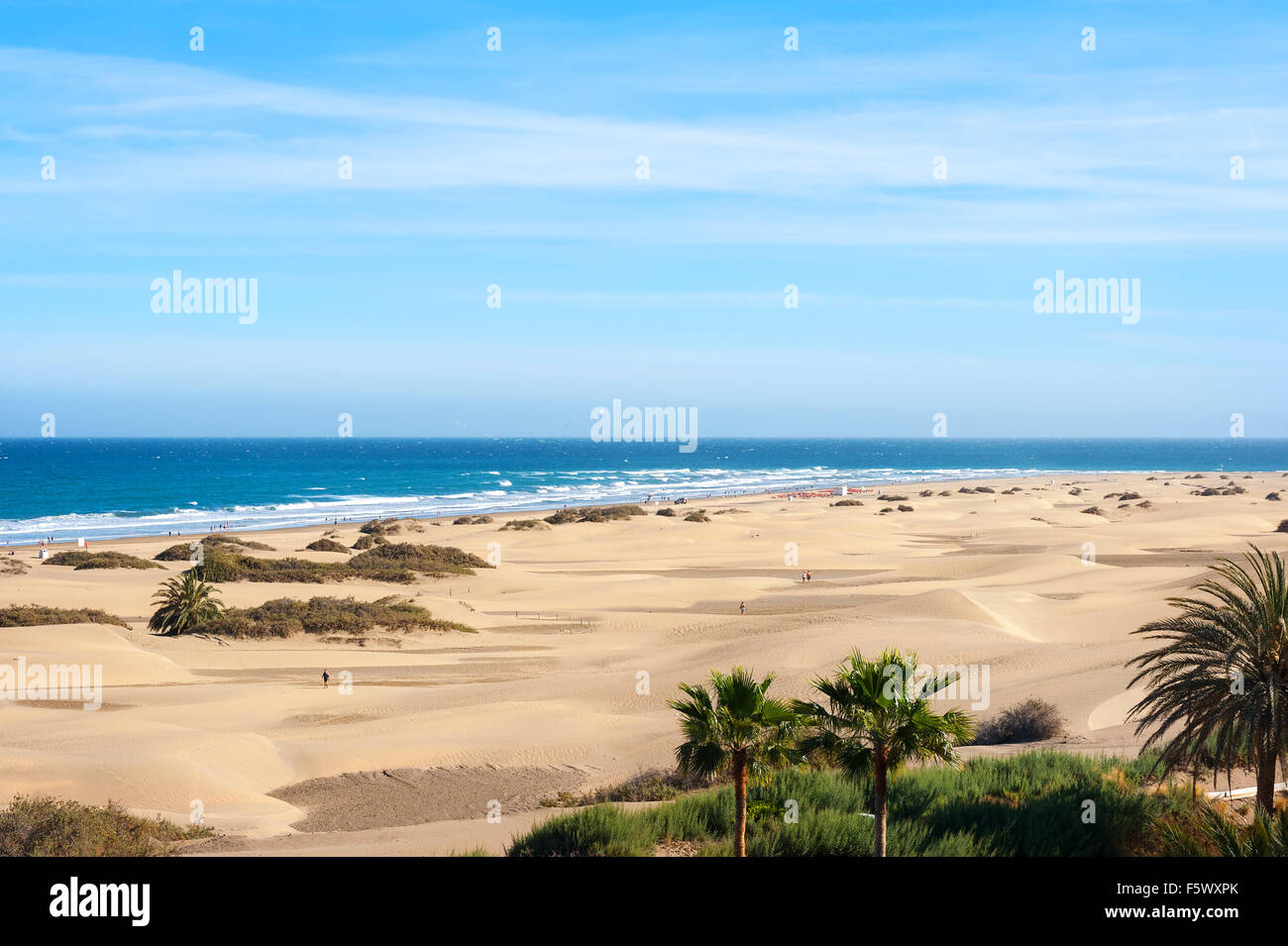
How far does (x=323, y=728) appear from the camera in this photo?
76.5 ft

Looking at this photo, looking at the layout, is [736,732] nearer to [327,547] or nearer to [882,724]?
[882,724]

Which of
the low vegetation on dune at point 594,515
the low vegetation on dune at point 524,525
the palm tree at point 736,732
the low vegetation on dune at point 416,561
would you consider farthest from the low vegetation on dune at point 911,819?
the low vegetation on dune at point 594,515

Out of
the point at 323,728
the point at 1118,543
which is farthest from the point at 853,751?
the point at 1118,543

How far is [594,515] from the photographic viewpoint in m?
74.2

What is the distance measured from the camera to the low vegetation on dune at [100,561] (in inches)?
1786

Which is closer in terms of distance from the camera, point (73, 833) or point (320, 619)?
point (73, 833)

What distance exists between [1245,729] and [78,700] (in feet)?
84.3

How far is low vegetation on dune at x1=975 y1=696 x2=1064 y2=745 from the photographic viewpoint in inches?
800

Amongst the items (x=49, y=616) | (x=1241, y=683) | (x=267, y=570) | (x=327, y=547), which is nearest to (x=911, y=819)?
(x=1241, y=683)

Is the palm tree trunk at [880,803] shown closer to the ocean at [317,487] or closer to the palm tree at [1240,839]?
the palm tree at [1240,839]

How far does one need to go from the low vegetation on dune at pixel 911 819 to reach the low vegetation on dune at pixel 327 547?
43953mm

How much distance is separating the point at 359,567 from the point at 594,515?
95.8 feet

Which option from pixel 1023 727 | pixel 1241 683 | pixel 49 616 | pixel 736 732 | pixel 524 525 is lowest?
pixel 1023 727
